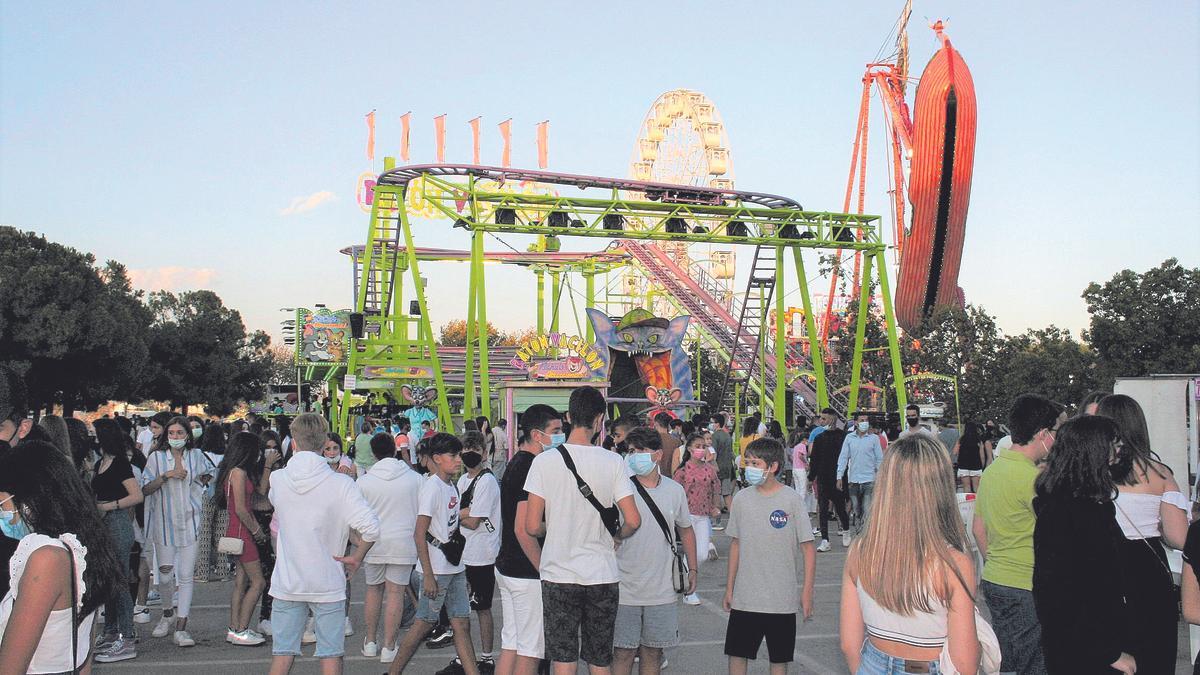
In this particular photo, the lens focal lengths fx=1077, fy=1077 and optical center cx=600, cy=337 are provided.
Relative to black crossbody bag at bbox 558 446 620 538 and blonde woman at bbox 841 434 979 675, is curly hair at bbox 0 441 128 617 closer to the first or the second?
black crossbody bag at bbox 558 446 620 538

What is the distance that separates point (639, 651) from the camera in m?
6.69

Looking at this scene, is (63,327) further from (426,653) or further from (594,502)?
(594,502)

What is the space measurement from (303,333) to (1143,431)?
46.4 metres

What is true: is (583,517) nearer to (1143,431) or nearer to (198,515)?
(1143,431)

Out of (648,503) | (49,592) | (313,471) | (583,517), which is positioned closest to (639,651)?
(648,503)

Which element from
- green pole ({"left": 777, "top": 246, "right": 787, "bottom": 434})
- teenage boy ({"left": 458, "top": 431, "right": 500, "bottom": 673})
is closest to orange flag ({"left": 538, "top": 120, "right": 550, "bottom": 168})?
green pole ({"left": 777, "top": 246, "right": 787, "bottom": 434})

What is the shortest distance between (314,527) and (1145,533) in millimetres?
4320

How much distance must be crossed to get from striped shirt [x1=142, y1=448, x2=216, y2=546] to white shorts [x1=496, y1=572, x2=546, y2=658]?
4.25 meters

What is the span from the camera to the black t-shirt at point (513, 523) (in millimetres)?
6336

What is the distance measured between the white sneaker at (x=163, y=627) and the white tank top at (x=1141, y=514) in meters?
7.83

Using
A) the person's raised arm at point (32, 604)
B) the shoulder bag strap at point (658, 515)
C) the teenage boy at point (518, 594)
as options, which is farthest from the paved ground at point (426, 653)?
the person's raised arm at point (32, 604)

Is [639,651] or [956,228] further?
[956,228]

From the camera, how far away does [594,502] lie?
5.80m

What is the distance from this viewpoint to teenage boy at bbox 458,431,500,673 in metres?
7.43
